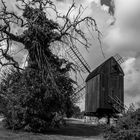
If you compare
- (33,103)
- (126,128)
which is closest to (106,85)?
(33,103)

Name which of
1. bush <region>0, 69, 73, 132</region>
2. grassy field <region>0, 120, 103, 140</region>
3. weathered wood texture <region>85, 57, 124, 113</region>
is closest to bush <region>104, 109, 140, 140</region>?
grassy field <region>0, 120, 103, 140</region>

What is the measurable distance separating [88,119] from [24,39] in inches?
968

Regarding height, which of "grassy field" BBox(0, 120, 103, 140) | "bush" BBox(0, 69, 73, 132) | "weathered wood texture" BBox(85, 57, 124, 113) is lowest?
"grassy field" BBox(0, 120, 103, 140)

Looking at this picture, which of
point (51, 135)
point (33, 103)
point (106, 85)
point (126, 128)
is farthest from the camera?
point (106, 85)

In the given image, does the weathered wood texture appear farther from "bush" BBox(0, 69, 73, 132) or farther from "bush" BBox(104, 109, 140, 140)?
"bush" BBox(104, 109, 140, 140)

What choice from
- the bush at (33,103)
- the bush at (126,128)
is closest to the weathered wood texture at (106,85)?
the bush at (33,103)

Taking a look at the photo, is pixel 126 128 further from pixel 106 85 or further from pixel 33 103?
pixel 106 85

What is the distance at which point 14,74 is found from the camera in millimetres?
20141

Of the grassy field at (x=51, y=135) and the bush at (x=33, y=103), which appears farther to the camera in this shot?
the bush at (x=33, y=103)

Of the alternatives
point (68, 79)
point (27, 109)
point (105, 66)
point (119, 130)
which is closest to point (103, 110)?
point (105, 66)

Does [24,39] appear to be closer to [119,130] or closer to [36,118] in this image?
[36,118]

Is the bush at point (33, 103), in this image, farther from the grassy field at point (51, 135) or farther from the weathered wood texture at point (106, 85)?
the weathered wood texture at point (106, 85)

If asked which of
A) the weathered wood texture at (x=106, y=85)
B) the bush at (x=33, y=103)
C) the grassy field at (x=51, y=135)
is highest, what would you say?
the weathered wood texture at (x=106, y=85)

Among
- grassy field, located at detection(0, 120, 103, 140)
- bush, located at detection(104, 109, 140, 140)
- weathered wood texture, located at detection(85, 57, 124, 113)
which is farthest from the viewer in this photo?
weathered wood texture, located at detection(85, 57, 124, 113)
